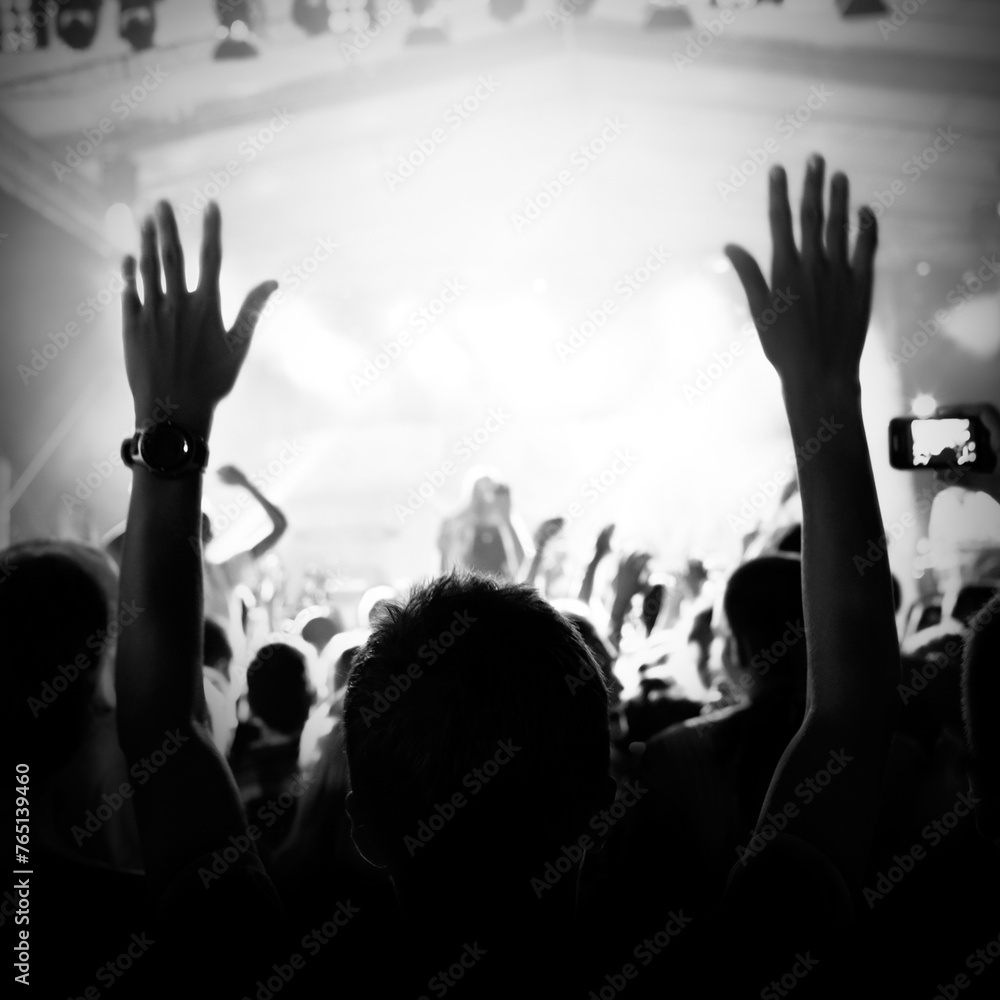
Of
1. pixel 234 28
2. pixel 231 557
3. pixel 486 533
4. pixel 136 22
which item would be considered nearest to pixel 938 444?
pixel 231 557

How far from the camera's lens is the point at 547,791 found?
63 centimetres

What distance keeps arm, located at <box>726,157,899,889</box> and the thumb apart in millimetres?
458

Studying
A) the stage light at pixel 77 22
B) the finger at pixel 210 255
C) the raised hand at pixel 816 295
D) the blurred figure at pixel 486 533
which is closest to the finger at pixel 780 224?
the raised hand at pixel 816 295

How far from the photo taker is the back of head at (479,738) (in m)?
0.62

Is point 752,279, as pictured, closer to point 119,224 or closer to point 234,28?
point 234,28

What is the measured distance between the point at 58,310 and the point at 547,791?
6093mm

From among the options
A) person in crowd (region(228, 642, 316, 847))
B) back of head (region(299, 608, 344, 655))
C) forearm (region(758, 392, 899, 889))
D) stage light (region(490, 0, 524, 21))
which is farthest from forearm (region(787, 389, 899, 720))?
stage light (region(490, 0, 524, 21))

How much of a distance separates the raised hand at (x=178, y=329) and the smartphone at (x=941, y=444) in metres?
0.87

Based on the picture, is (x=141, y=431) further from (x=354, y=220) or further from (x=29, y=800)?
(x=354, y=220)

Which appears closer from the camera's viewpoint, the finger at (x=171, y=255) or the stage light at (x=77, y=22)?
the finger at (x=171, y=255)

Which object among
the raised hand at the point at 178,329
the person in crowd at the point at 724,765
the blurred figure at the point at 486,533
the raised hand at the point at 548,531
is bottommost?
the blurred figure at the point at 486,533

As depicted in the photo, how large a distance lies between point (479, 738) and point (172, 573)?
36 centimetres

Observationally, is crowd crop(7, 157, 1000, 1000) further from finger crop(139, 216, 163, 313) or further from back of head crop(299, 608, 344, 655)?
back of head crop(299, 608, 344, 655)

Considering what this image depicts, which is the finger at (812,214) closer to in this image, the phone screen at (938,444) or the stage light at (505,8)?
the phone screen at (938,444)
